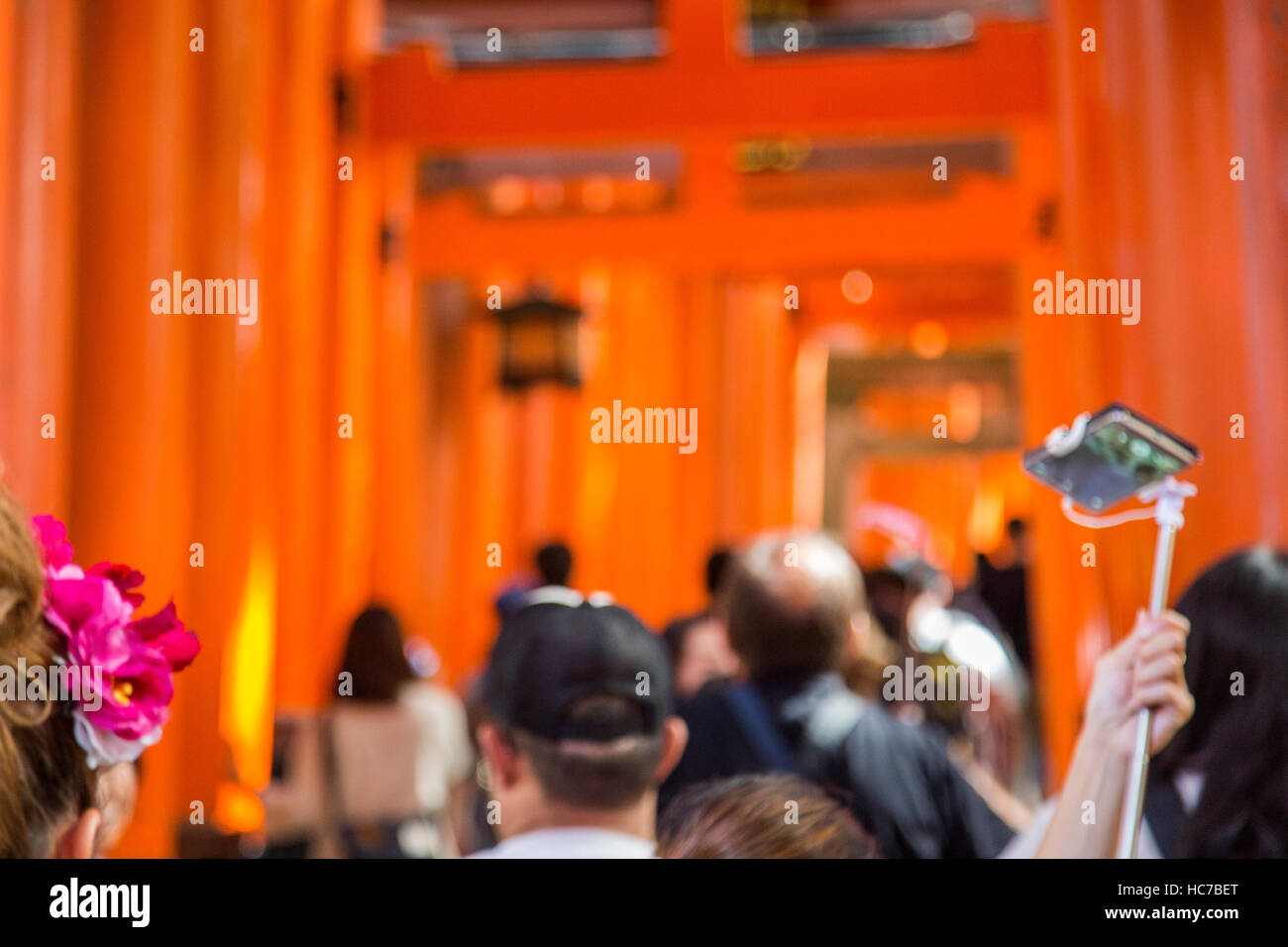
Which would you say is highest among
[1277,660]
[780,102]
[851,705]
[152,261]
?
[780,102]

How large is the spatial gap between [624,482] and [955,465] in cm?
869

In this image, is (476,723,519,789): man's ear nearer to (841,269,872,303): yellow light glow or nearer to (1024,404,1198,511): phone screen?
(1024,404,1198,511): phone screen

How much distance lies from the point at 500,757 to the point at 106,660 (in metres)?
0.59

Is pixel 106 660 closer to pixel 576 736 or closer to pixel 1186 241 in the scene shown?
pixel 576 736

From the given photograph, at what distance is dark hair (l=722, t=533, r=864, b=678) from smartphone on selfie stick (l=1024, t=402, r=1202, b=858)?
0.71 m

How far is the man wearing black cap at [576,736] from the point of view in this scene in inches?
59.7

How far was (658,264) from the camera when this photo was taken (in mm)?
5383

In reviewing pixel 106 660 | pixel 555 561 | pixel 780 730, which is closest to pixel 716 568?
pixel 555 561

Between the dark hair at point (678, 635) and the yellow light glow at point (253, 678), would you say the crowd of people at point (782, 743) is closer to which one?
the dark hair at point (678, 635)

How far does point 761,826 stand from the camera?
1.17 metres

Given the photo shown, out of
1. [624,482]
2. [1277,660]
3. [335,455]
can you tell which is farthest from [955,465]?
[1277,660]

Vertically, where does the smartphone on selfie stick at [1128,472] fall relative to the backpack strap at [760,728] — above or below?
above

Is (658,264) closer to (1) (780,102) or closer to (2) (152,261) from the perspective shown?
(1) (780,102)

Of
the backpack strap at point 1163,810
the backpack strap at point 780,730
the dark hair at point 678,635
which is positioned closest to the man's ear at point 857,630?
the backpack strap at point 780,730
